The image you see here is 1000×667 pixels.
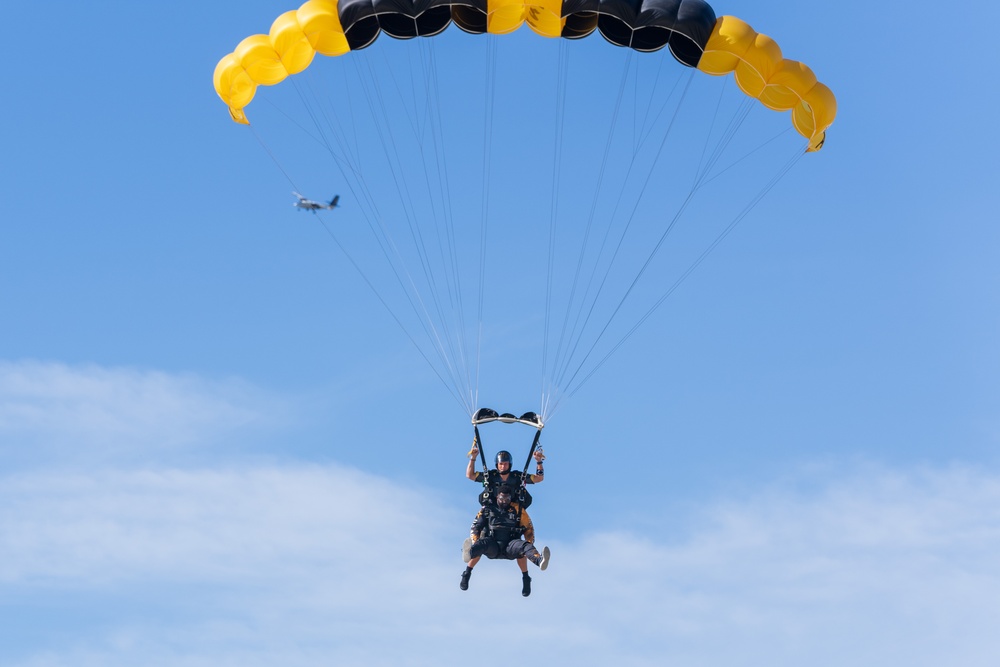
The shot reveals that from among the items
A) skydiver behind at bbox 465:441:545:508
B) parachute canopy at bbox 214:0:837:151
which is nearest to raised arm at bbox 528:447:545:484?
skydiver behind at bbox 465:441:545:508

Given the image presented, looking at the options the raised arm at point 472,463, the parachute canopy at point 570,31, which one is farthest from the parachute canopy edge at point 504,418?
the parachute canopy at point 570,31

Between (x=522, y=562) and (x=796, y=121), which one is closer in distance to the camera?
(x=522, y=562)

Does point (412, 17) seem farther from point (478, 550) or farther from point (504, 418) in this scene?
point (478, 550)

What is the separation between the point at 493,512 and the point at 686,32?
24.6 ft

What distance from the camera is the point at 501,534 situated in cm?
2423

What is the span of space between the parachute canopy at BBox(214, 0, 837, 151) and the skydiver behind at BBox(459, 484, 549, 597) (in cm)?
684

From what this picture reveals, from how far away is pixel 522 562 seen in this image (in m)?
24.4

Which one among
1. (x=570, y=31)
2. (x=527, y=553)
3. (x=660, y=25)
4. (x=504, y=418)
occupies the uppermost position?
(x=570, y=31)

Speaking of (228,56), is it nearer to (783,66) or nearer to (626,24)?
(626,24)

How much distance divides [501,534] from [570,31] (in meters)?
7.46

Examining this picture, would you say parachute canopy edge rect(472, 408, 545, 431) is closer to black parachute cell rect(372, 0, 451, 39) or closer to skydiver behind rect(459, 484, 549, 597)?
skydiver behind rect(459, 484, 549, 597)

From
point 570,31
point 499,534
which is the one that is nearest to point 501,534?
point 499,534

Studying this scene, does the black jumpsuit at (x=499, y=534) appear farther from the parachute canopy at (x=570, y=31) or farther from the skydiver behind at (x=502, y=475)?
the parachute canopy at (x=570, y=31)

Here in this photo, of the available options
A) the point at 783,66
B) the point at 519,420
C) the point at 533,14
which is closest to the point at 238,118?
the point at 533,14
